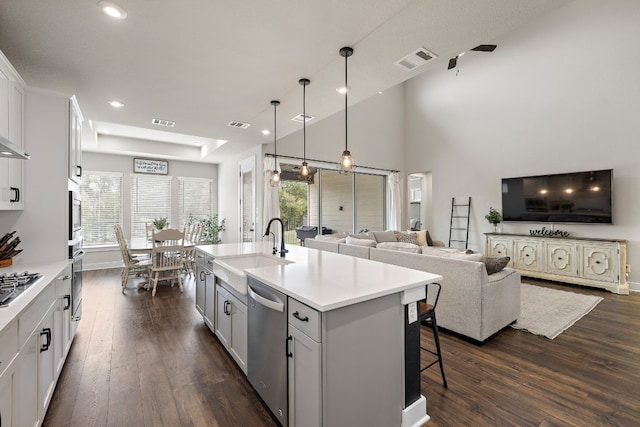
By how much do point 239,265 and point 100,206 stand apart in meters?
5.72

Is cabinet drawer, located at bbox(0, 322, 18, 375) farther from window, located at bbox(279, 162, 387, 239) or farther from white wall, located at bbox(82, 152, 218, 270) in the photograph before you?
white wall, located at bbox(82, 152, 218, 270)

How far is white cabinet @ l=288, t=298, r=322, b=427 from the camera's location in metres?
1.41

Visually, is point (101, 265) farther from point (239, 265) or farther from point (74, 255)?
point (239, 265)

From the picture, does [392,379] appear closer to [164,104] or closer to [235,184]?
[164,104]

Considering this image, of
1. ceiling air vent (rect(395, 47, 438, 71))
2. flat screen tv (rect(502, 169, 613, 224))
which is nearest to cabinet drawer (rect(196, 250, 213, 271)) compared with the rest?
ceiling air vent (rect(395, 47, 438, 71))

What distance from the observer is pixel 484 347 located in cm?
283

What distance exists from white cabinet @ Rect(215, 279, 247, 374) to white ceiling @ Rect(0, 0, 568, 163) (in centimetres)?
209

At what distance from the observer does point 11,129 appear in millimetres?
2234

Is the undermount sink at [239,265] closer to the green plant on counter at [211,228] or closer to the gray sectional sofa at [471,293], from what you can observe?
the gray sectional sofa at [471,293]

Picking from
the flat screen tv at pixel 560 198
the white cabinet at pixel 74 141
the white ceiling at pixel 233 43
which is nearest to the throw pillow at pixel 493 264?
the white ceiling at pixel 233 43

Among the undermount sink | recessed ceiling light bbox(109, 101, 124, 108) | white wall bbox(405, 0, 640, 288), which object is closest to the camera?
the undermount sink

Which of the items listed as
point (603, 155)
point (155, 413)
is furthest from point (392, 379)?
point (603, 155)

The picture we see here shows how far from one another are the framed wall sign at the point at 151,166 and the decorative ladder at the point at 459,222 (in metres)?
7.45

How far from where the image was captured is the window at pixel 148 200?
6996 millimetres
